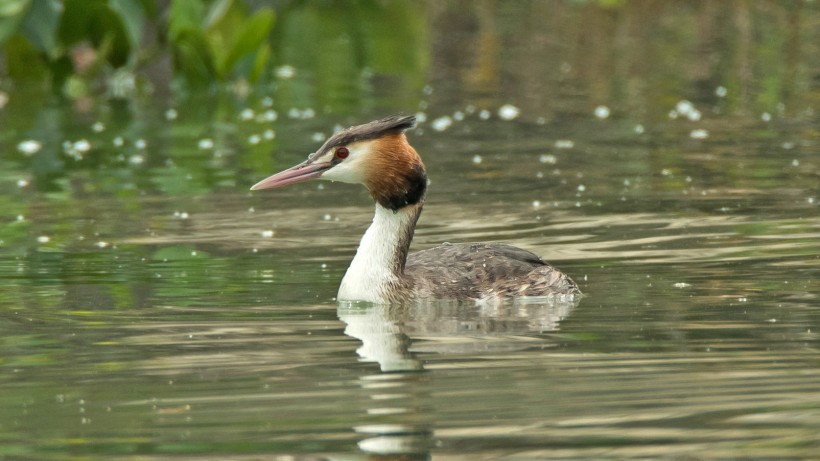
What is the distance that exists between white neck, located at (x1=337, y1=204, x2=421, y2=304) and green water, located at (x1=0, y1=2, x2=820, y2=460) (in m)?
0.17

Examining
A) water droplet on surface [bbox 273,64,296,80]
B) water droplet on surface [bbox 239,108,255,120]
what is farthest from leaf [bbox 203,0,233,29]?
water droplet on surface [bbox 273,64,296,80]

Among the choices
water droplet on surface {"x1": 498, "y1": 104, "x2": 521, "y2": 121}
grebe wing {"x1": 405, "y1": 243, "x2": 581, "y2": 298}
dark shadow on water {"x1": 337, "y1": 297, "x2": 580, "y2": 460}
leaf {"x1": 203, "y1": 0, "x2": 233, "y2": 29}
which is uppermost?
leaf {"x1": 203, "y1": 0, "x2": 233, "y2": 29}

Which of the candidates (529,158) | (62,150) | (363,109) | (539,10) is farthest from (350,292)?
(539,10)

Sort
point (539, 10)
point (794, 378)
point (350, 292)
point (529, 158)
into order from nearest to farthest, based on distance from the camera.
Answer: point (794, 378) → point (350, 292) → point (529, 158) → point (539, 10)

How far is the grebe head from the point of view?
8984 millimetres

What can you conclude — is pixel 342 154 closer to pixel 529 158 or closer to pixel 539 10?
pixel 529 158

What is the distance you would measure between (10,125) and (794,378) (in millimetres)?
13943

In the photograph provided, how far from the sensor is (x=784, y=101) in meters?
19.3

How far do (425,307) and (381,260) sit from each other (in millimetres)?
365

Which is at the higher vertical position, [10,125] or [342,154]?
[10,125]

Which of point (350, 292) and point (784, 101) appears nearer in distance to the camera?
point (350, 292)

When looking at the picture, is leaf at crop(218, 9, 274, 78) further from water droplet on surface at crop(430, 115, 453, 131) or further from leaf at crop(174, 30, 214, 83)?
water droplet on surface at crop(430, 115, 453, 131)

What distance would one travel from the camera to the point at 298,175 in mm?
9094

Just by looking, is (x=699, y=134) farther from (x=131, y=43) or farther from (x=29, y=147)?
(x=131, y=43)
